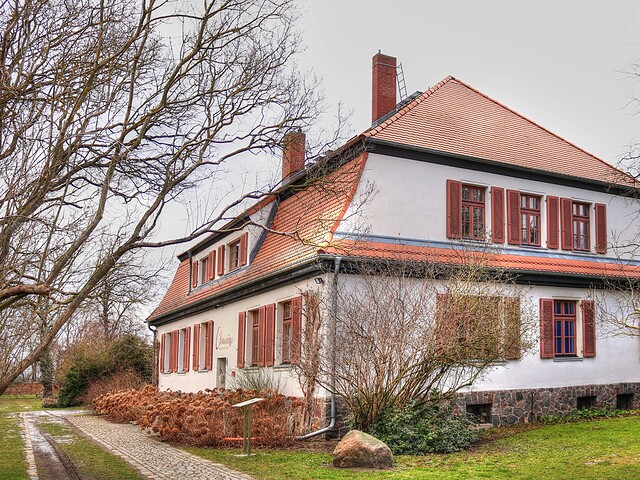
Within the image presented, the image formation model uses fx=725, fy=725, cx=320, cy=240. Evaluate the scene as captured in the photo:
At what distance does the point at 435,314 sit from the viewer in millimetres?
Answer: 13977

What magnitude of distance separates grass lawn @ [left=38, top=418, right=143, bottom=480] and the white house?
4.43m

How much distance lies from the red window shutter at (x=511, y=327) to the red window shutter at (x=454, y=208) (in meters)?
3.52

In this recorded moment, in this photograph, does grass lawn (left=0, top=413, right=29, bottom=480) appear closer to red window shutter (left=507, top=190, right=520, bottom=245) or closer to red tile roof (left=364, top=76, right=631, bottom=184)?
red tile roof (left=364, top=76, right=631, bottom=184)

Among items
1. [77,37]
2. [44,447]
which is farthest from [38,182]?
[44,447]

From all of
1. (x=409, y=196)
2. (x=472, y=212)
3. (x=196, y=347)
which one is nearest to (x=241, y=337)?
(x=196, y=347)

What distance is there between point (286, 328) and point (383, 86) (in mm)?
8113

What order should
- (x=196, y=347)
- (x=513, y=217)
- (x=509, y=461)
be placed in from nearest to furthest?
(x=509, y=461) → (x=513, y=217) → (x=196, y=347)

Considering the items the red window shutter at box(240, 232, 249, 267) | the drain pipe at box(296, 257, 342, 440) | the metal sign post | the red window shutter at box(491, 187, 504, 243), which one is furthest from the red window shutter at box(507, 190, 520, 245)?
the metal sign post

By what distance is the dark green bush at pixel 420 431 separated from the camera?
43.5 feet

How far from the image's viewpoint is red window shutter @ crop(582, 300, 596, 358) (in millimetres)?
19422

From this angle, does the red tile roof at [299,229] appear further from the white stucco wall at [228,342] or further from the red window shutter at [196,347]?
the red window shutter at [196,347]

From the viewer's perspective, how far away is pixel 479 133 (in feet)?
65.5

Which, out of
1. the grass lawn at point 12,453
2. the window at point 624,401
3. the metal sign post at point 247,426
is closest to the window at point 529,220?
the window at point 624,401

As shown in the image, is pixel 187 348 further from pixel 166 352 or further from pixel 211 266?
pixel 166 352
